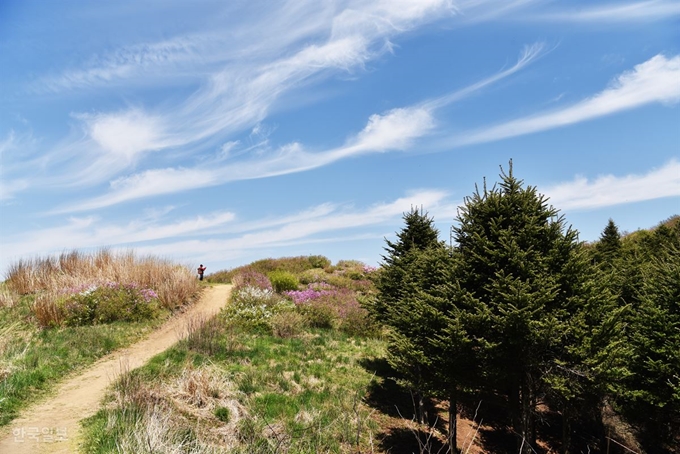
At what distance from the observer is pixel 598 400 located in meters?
8.57

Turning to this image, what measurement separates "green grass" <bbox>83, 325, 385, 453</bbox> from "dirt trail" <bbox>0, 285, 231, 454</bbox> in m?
0.40

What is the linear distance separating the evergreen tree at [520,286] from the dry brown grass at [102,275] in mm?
15005

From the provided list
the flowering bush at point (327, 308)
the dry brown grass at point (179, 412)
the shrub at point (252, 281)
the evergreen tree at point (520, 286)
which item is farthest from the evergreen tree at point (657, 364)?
the shrub at point (252, 281)

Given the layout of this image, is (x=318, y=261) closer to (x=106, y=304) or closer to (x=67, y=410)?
(x=106, y=304)

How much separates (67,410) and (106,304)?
27.5 ft

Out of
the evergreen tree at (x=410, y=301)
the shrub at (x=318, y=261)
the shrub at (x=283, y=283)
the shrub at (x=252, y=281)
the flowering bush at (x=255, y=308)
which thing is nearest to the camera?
the evergreen tree at (x=410, y=301)

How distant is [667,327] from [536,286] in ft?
12.7

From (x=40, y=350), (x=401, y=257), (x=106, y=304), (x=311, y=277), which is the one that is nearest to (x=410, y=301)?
(x=401, y=257)

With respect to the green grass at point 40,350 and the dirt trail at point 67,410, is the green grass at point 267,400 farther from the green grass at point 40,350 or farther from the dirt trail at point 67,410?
the green grass at point 40,350

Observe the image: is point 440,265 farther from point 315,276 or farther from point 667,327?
point 315,276

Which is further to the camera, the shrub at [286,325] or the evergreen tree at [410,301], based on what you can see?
the shrub at [286,325]

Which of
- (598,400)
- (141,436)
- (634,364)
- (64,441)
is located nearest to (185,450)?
(141,436)

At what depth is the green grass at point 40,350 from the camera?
333 inches

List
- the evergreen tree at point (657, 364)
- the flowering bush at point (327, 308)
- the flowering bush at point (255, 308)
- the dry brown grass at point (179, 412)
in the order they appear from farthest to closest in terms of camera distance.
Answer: the flowering bush at point (327, 308) → the flowering bush at point (255, 308) → the evergreen tree at point (657, 364) → the dry brown grass at point (179, 412)
